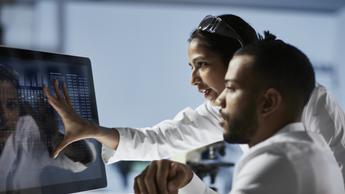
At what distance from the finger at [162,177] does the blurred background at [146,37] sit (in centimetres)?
56

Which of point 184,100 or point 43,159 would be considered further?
point 184,100

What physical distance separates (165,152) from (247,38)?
34 cm

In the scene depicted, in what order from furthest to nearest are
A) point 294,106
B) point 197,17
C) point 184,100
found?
point 197,17
point 184,100
point 294,106

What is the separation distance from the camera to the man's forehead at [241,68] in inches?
31.2

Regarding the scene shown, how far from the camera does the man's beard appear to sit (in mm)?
796

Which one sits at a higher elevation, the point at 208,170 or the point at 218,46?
the point at 218,46

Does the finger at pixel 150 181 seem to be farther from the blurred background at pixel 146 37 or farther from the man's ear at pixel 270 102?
the blurred background at pixel 146 37

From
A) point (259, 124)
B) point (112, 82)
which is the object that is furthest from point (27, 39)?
point (259, 124)

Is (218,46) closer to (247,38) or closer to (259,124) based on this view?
(247,38)

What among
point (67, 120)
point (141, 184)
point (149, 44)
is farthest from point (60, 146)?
point (149, 44)

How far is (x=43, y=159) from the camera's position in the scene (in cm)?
99

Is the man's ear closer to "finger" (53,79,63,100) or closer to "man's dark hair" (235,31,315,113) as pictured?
"man's dark hair" (235,31,315,113)

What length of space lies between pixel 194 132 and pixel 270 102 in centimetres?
58

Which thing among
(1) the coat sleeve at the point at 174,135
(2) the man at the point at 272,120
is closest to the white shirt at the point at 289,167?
(2) the man at the point at 272,120
